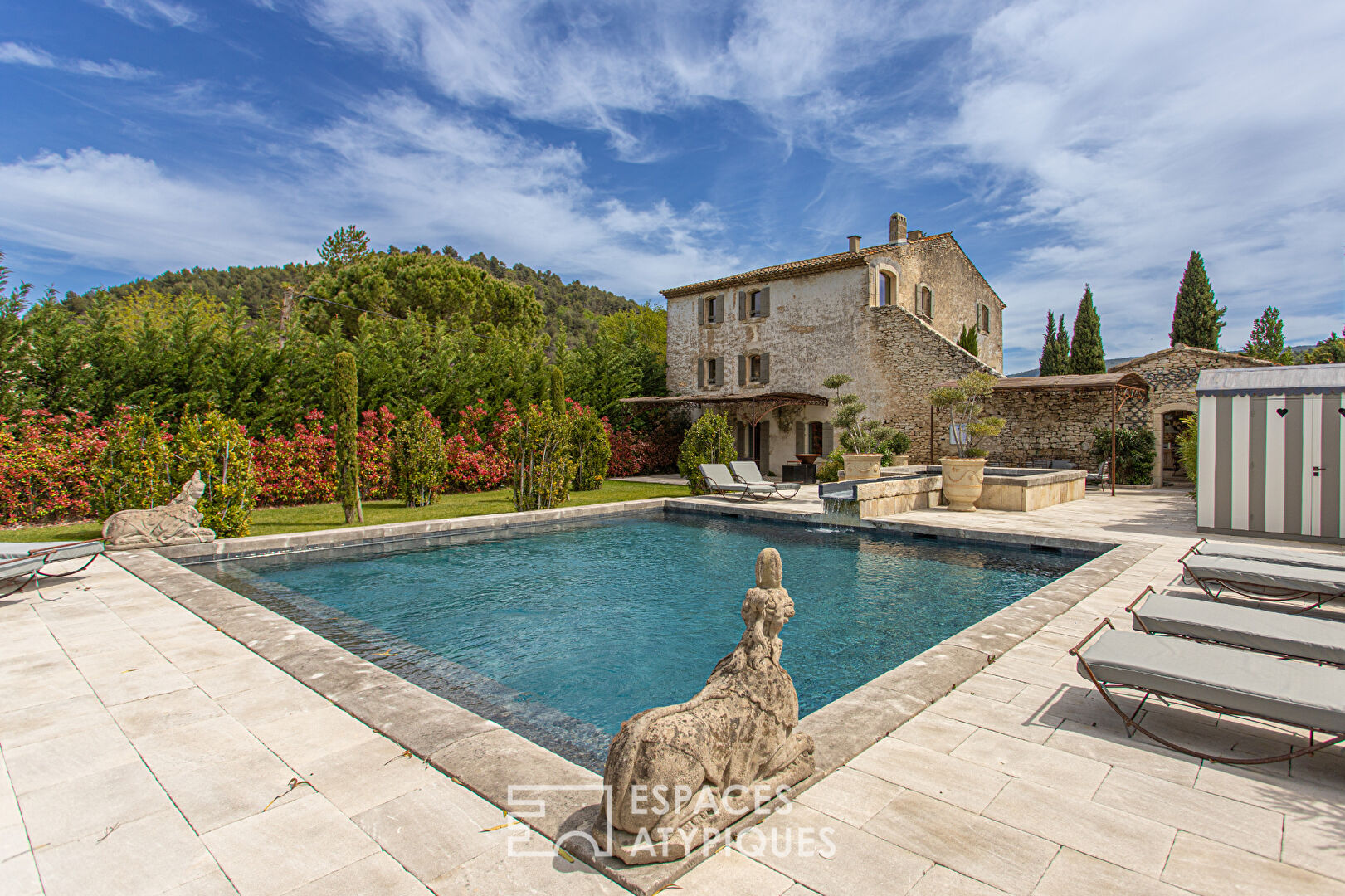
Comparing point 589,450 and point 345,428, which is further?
point 589,450

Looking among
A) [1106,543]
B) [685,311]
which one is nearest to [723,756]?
[1106,543]

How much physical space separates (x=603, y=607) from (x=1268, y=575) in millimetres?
5265

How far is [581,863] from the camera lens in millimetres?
1951

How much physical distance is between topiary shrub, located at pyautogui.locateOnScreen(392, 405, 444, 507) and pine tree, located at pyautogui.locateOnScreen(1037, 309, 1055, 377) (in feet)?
87.0

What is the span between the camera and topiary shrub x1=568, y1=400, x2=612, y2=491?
15.2 metres

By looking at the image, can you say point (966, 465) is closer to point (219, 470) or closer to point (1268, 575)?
point (1268, 575)

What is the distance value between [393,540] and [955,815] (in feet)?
27.8

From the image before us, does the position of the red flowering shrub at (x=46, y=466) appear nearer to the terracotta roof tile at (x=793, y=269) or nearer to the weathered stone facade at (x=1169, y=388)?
the terracotta roof tile at (x=793, y=269)

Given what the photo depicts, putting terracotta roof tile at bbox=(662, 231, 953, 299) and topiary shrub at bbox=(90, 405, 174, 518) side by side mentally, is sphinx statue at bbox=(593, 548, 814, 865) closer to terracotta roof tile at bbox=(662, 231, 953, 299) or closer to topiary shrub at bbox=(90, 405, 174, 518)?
topiary shrub at bbox=(90, 405, 174, 518)

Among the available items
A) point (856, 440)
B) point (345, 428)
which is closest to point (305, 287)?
point (345, 428)

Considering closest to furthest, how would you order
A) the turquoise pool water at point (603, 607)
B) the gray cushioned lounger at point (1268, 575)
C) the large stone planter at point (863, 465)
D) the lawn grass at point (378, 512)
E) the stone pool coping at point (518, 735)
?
the stone pool coping at point (518, 735) < the turquoise pool water at point (603, 607) < the gray cushioned lounger at point (1268, 575) < the lawn grass at point (378, 512) < the large stone planter at point (863, 465)

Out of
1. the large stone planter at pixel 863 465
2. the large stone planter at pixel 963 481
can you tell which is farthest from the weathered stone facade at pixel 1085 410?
the large stone planter at pixel 963 481

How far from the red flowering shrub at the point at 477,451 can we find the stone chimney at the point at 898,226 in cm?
1456

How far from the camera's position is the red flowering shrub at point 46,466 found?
9.29m
